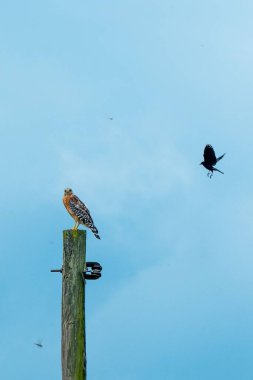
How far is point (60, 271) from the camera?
11.7 meters

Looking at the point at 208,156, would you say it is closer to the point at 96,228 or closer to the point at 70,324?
the point at 96,228

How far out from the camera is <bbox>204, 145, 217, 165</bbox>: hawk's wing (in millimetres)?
21078

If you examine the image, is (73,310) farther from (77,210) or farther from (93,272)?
(77,210)

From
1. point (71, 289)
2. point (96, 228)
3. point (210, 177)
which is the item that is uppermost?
point (210, 177)

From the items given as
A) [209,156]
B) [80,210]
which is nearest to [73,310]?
[80,210]

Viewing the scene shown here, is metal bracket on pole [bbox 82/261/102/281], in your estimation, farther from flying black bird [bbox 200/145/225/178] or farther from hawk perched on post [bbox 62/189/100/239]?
flying black bird [bbox 200/145/225/178]

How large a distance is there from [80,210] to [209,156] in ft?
22.9

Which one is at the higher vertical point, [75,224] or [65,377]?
[75,224]

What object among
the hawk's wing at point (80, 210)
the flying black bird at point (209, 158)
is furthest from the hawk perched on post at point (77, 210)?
the flying black bird at point (209, 158)

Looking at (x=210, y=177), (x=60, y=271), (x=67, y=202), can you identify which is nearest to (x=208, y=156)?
(x=210, y=177)

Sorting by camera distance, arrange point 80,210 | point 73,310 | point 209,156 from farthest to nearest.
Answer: point 209,156, point 80,210, point 73,310

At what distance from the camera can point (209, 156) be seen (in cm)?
2116

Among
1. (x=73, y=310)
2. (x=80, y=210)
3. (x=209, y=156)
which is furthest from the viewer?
(x=209, y=156)

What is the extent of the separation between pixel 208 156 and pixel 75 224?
684cm
